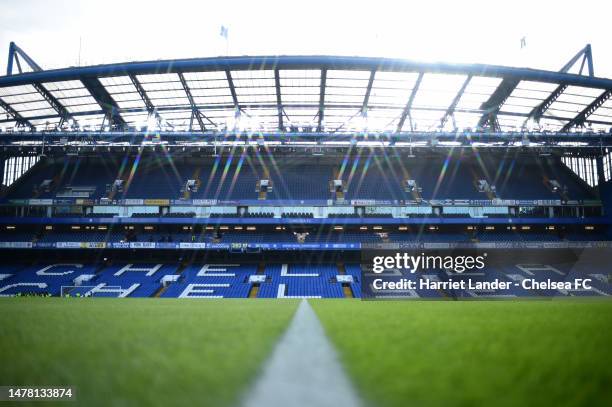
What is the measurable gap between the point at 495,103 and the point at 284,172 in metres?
23.0

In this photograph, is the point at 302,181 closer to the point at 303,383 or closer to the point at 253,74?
the point at 253,74

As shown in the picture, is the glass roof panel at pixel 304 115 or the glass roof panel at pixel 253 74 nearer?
the glass roof panel at pixel 253 74

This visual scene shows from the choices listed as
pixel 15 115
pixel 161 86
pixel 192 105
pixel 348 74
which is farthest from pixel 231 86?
pixel 15 115

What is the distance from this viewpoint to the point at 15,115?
37.1 meters

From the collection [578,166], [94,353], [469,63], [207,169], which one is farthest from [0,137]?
[578,166]

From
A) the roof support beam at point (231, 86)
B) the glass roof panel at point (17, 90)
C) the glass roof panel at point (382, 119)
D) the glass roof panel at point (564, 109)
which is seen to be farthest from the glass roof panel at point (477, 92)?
the glass roof panel at point (17, 90)

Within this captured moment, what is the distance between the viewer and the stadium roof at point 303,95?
104 feet

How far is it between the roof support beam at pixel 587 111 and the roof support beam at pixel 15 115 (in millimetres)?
50537

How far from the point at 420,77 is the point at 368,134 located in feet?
20.4

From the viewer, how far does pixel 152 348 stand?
2764 millimetres

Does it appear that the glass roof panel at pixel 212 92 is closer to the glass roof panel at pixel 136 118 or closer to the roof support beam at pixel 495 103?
the glass roof panel at pixel 136 118

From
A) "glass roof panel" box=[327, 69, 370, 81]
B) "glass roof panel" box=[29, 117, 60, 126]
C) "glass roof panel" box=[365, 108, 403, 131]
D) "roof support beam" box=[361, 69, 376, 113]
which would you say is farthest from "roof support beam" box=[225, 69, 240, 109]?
"glass roof panel" box=[29, 117, 60, 126]

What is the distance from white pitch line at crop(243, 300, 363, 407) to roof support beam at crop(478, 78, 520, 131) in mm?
35726

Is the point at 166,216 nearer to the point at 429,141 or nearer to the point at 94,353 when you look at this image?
the point at 429,141
